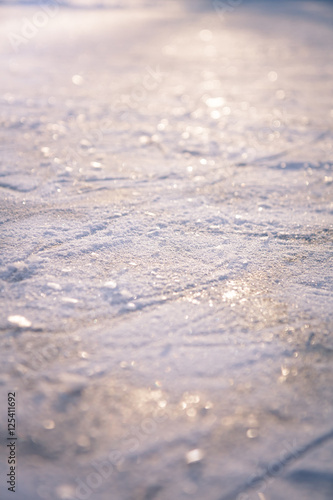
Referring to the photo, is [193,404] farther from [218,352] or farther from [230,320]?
[230,320]

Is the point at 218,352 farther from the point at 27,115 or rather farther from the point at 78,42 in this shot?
the point at 78,42

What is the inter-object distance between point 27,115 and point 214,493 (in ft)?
9.88

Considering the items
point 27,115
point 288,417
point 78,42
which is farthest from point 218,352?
point 78,42

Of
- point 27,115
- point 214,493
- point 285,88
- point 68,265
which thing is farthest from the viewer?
point 285,88

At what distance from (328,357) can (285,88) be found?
136 inches

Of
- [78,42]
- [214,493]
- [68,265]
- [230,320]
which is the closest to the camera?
[214,493]

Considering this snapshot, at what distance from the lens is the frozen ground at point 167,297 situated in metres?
1.02

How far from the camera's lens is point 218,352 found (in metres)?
1.29

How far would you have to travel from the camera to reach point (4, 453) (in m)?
1.04

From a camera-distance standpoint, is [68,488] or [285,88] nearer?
[68,488]

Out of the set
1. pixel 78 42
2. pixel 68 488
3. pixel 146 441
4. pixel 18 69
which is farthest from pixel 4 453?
pixel 78 42

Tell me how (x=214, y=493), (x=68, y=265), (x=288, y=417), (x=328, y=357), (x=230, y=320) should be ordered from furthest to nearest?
(x=68, y=265), (x=230, y=320), (x=328, y=357), (x=288, y=417), (x=214, y=493)

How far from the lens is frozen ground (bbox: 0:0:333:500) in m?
1.02

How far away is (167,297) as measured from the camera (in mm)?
1491
